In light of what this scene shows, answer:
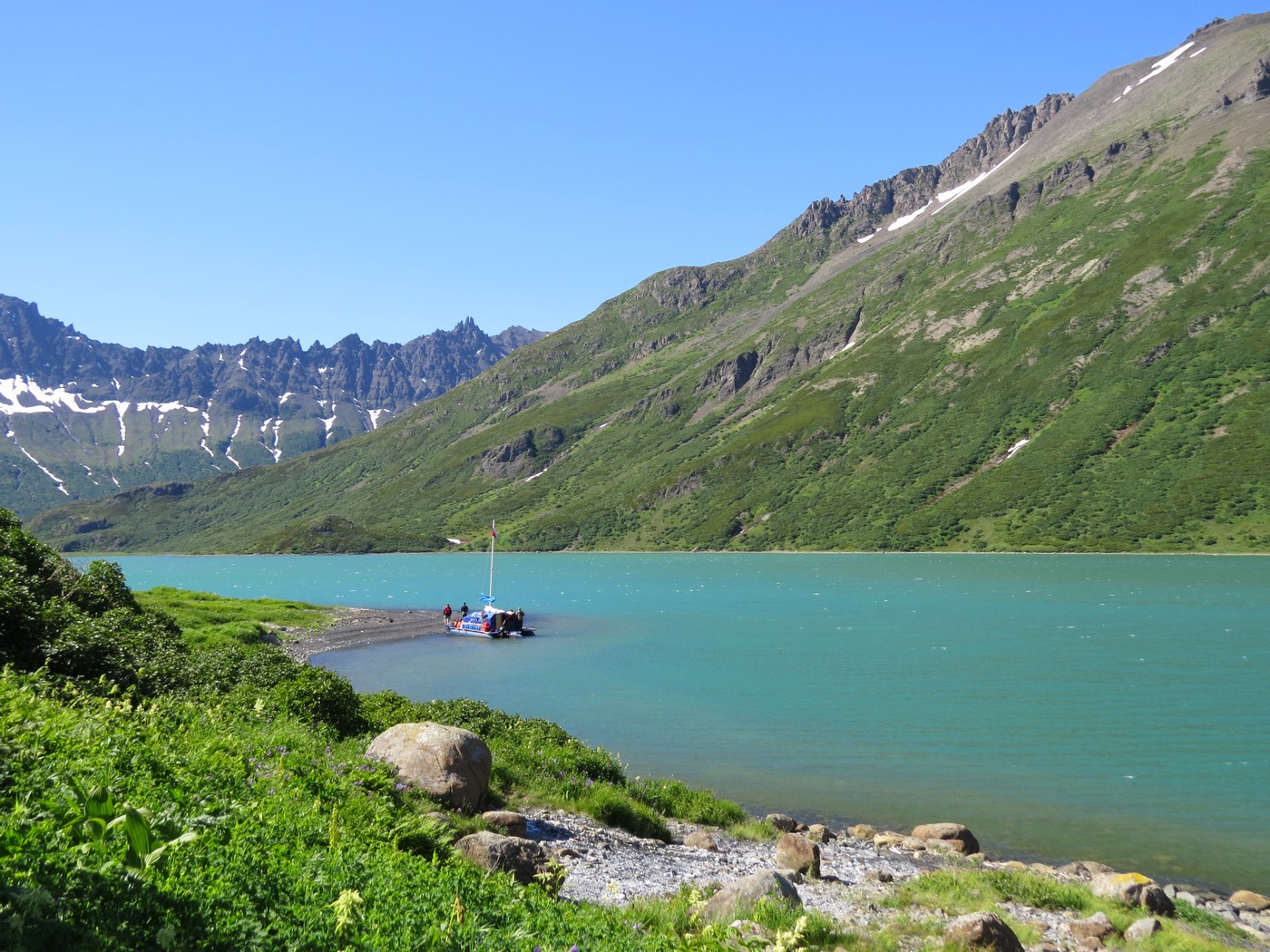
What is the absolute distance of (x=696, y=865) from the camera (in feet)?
56.0

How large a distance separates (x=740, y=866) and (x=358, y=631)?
2523 inches

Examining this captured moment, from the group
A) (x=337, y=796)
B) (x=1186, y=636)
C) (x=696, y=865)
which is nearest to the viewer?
(x=337, y=796)

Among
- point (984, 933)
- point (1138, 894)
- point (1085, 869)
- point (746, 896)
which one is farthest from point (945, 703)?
point (746, 896)

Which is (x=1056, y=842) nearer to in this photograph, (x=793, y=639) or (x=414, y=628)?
(x=793, y=639)

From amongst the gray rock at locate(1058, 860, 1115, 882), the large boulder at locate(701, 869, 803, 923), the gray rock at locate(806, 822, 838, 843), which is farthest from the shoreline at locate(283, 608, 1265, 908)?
the gray rock at locate(1058, 860, 1115, 882)

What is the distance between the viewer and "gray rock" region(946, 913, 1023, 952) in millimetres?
12633

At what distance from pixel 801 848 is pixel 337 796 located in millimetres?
10437

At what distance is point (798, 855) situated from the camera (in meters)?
17.6

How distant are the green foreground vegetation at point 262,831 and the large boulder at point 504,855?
576 mm

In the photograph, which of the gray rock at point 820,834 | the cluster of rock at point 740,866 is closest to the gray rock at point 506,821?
the cluster of rock at point 740,866

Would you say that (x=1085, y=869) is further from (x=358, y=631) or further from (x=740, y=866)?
(x=358, y=631)

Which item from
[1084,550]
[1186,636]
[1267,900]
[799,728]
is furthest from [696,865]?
[1084,550]

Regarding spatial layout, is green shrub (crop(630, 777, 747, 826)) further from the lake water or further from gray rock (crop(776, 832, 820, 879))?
gray rock (crop(776, 832, 820, 879))

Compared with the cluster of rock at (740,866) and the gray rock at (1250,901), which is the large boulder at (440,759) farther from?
the gray rock at (1250,901)
